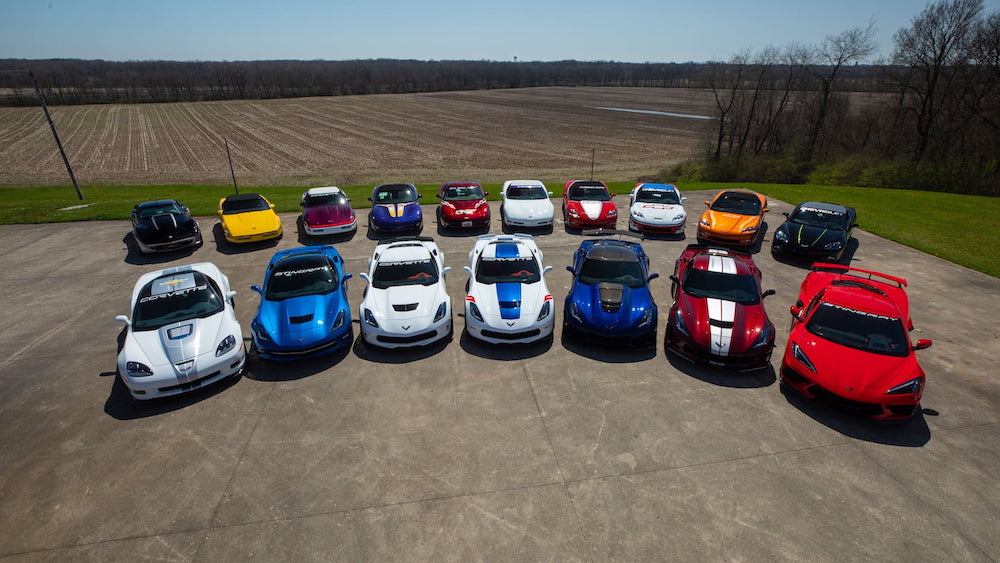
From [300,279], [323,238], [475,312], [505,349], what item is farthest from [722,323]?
[323,238]

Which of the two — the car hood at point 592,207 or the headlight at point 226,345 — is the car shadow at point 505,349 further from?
the car hood at point 592,207

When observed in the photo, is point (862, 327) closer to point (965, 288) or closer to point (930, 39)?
point (965, 288)

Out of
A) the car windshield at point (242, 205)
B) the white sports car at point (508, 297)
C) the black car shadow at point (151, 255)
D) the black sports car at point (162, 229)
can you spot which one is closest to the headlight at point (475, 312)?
the white sports car at point (508, 297)

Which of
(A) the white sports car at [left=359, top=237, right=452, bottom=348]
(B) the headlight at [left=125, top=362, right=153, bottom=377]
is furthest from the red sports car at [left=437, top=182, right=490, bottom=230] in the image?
(B) the headlight at [left=125, top=362, right=153, bottom=377]

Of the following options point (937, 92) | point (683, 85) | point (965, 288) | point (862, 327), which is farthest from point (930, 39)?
point (683, 85)

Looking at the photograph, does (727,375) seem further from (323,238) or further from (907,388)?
(323,238)

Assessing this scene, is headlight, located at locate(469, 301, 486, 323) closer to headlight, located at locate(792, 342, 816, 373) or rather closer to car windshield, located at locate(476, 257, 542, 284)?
car windshield, located at locate(476, 257, 542, 284)
